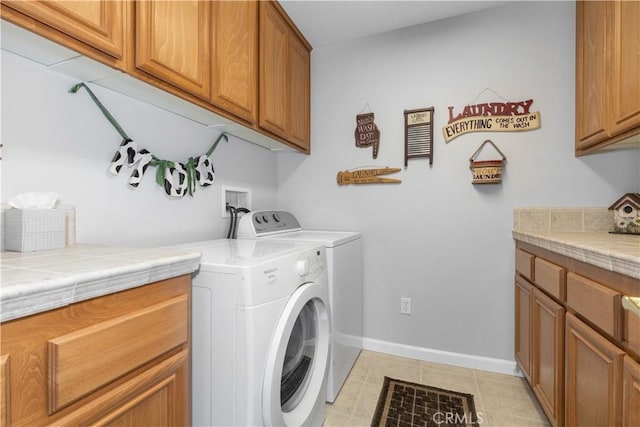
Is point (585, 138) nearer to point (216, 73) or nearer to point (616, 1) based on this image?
point (616, 1)

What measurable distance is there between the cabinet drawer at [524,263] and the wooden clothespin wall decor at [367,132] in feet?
3.66

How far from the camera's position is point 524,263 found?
164 centimetres

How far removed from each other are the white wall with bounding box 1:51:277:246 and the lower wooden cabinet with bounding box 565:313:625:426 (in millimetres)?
1789

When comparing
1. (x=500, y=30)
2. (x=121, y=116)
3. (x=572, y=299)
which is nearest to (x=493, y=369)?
(x=572, y=299)

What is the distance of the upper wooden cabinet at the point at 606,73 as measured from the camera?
1.25 m

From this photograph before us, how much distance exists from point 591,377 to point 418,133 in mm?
1559

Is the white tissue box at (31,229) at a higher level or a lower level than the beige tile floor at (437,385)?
higher

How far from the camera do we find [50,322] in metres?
0.54

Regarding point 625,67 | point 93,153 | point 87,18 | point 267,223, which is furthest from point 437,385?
point 87,18

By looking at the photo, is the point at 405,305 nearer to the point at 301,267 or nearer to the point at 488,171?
the point at 488,171

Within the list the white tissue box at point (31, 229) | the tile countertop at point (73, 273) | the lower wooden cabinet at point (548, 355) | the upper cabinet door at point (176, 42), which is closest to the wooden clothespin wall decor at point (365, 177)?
the lower wooden cabinet at point (548, 355)

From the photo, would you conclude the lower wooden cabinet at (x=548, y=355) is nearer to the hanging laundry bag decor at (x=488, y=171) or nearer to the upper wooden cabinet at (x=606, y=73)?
the hanging laundry bag decor at (x=488, y=171)

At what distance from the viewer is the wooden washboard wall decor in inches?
79.4

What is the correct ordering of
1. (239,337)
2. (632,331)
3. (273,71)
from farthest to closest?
(273,71) < (239,337) < (632,331)
